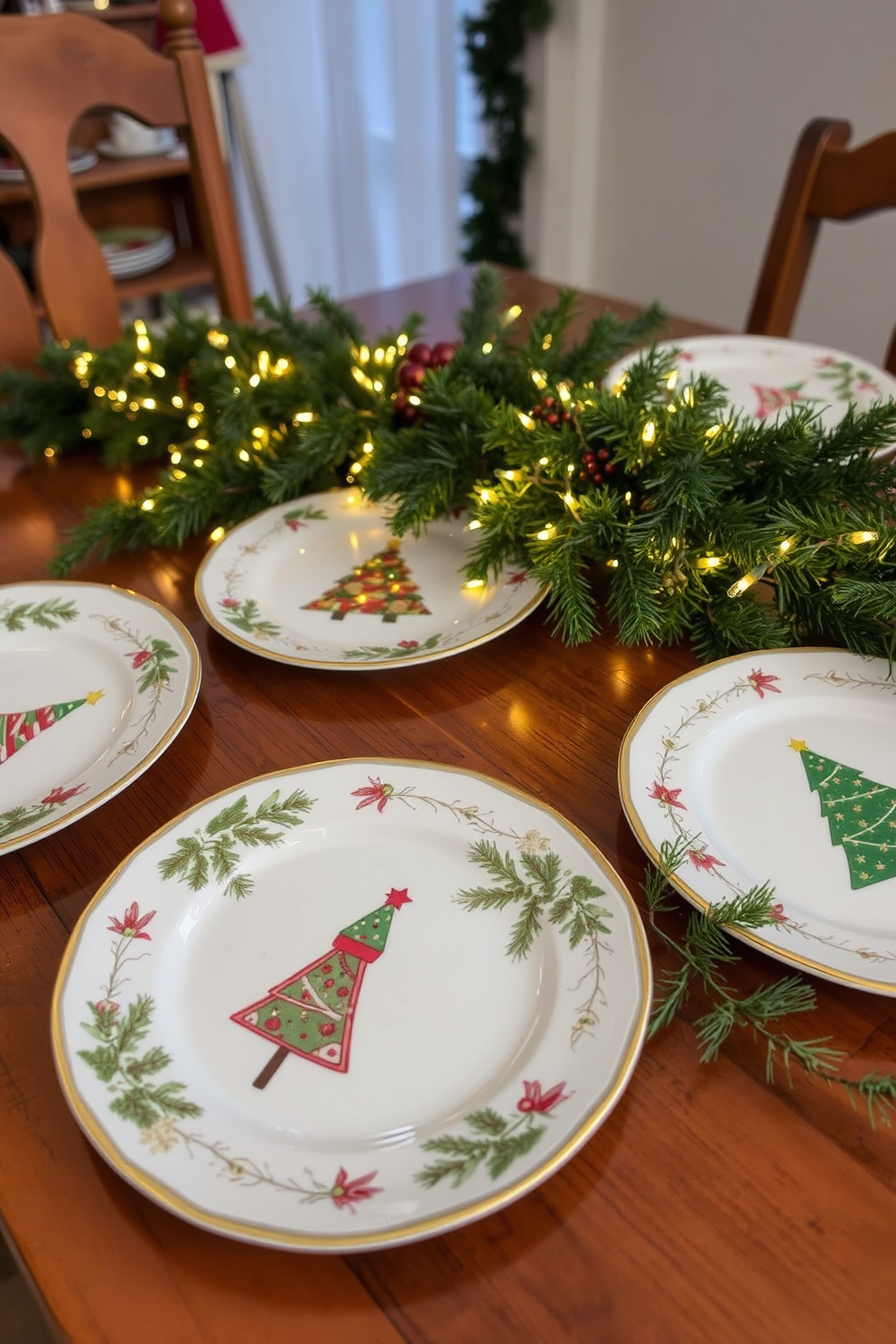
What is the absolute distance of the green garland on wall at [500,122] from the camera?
2.26 meters

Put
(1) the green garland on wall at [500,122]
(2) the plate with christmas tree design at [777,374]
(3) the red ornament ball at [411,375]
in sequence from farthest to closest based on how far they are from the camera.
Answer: (1) the green garland on wall at [500,122] < (2) the plate with christmas tree design at [777,374] < (3) the red ornament ball at [411,375]

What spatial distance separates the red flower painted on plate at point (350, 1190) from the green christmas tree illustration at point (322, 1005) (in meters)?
0.05

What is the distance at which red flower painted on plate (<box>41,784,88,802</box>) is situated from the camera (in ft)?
1.99

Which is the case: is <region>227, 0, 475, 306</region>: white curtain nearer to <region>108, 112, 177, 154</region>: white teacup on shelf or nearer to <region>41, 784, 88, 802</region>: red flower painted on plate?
<region>108, 112, 177, 154</region>: white teacup on shelf

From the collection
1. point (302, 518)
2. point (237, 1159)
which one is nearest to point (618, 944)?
point (237, 1159)

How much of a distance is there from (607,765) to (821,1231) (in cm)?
29

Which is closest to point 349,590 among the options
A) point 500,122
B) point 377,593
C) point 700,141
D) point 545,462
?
point 377,593

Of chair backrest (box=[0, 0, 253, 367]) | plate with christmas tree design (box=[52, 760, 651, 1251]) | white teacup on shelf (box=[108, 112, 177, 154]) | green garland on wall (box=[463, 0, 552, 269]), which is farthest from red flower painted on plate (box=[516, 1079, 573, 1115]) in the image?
white teacup on shelf (box=[108, 112, 177, 154])

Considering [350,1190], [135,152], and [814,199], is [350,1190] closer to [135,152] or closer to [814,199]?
[814,199]

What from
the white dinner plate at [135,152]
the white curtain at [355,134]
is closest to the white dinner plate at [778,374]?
the white curtain at [355,134]

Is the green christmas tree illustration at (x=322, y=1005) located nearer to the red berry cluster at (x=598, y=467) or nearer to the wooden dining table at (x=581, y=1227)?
the wooden dining table at (x=581, y=1227)

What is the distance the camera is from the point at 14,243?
8.52ft

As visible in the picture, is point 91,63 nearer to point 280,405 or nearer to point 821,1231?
point 280,405

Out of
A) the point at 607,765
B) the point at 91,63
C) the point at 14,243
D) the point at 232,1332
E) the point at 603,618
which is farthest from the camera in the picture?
the point at 14,243
